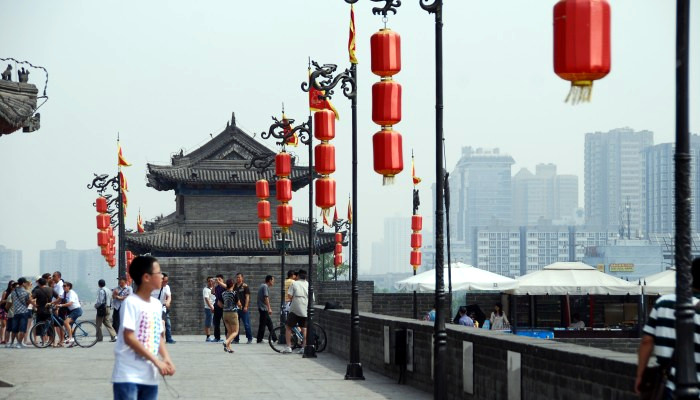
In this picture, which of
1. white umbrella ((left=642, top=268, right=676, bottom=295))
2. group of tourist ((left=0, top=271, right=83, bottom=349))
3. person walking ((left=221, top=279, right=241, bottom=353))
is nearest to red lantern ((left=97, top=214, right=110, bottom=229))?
group of tourist ((left=0, top=271, right=83, bottom=349))

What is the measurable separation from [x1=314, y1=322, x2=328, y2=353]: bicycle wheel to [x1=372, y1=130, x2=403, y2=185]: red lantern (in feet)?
27.5

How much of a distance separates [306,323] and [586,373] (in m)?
16.1

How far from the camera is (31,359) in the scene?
24.2 meters

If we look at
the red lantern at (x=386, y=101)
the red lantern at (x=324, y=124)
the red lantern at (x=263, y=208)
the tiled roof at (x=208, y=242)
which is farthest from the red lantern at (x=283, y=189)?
the tiled roof at (x=208, y=242)

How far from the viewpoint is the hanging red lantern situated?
9.33 meters

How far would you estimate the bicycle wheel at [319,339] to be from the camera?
88.0ft

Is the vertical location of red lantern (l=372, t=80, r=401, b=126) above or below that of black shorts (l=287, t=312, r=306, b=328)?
above

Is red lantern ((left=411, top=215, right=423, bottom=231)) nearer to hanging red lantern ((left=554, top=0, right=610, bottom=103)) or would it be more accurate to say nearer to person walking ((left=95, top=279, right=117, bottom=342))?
person walking ((left=95, top=279, right=117, bottom=342))

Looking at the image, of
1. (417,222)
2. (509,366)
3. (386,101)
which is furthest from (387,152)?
(417,222)

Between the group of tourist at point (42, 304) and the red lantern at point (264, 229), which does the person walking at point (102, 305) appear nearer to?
the group of tourist at point (42, 304)

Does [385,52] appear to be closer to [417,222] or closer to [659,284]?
[659,284]

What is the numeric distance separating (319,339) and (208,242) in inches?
1104

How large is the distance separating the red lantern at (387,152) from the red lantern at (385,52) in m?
1.15

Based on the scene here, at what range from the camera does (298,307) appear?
26578mm
